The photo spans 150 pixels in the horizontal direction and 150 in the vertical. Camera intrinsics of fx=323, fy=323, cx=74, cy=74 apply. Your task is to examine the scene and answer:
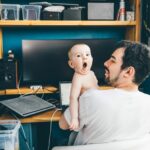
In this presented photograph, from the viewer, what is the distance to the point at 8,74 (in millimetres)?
2473

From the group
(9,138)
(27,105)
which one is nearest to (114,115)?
(9,138)

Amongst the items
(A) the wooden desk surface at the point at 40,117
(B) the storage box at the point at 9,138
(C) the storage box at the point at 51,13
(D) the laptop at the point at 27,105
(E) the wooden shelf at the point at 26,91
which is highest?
(C) the storage box at the point at 51,13

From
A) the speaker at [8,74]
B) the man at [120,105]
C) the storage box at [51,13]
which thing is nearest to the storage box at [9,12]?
the storage box at [51,13]

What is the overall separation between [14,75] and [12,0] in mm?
646

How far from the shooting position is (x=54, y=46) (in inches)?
103

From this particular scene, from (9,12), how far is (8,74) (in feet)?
1.54

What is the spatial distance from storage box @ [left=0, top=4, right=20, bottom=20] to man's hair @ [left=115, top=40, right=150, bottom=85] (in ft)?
4.18

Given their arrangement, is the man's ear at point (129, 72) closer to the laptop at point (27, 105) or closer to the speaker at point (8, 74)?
the laptop at point (27, 105)

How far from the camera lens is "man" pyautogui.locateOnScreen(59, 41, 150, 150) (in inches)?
51.5

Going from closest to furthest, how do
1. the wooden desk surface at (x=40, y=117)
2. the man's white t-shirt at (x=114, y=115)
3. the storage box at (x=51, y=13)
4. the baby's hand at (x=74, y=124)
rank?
the man's white t-shirt at (x=114, y=115) < the baby's hand at (x=74, y=124) < the wooden desk surface at (x=40, y=117) < the storage box at (x=51, y=13)

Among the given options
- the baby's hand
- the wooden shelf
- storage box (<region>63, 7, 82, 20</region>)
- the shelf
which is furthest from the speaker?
the baby's hand

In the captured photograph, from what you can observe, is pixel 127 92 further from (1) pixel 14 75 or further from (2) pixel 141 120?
(1) pixel 14 75

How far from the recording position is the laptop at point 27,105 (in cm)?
217

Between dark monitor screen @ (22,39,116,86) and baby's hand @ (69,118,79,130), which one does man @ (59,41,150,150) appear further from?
dark monitor screen @ (22,39,116,86)
